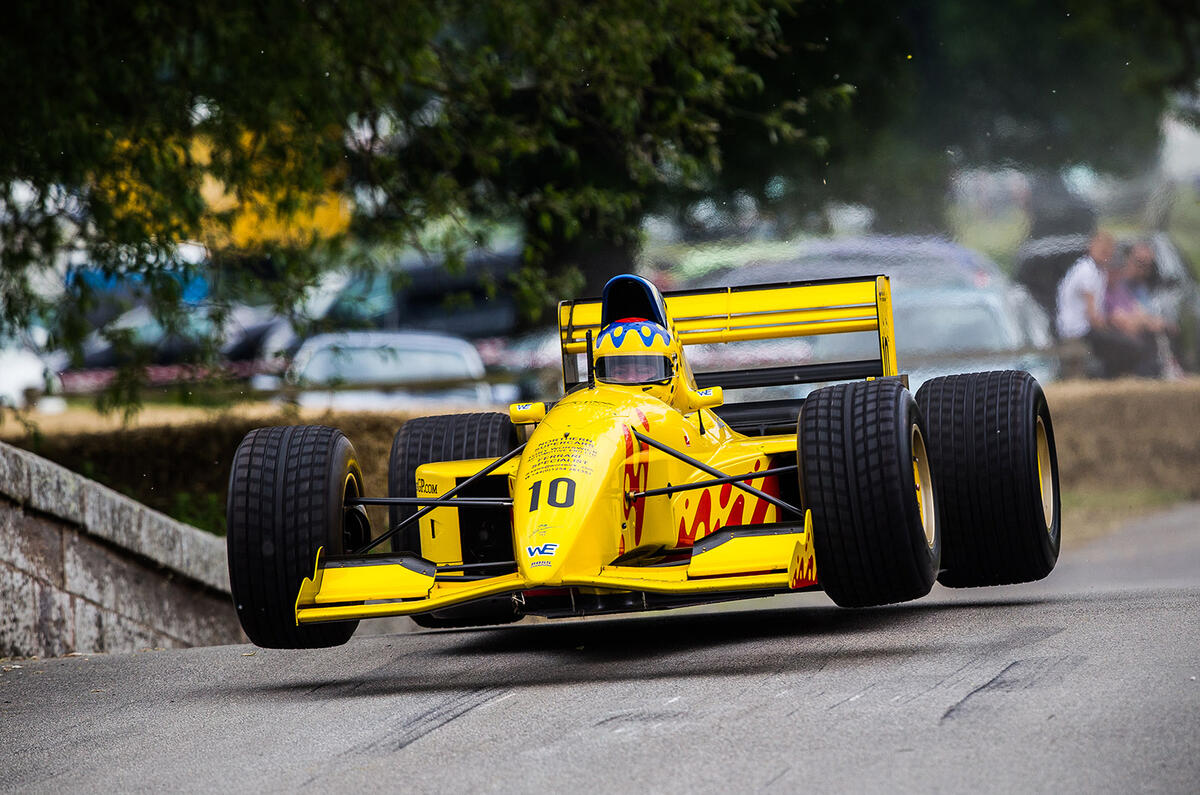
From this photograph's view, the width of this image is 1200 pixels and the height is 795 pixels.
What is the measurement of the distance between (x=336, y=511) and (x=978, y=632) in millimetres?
2693

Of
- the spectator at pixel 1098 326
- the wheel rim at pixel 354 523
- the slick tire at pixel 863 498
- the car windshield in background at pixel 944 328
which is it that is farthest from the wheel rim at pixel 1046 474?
the spectator at pixel 1098 326

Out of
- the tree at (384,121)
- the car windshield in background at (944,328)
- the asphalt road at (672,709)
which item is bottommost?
the asphalt road at (672,709)

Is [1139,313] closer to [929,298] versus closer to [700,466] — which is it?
[929,298]

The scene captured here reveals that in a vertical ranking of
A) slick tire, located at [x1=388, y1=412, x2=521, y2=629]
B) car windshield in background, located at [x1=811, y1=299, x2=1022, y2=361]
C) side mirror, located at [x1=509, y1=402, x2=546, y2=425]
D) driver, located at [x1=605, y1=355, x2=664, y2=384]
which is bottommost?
slick tire, located at [x1=388, y1=412, x2=521, y2=629]

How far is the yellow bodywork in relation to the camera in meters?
6.19

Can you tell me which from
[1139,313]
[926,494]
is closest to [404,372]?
[1139,313]

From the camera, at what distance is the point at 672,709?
5441 millimetres

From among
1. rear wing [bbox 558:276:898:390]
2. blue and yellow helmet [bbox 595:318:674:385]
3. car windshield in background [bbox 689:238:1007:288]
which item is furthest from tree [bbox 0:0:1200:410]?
blue and yellow helmet [bbox 595:318:674:385]

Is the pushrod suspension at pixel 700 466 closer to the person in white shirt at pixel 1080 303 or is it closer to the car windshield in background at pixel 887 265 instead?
the car windshield in background at pixel 887 265

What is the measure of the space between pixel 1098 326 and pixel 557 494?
1500 cm

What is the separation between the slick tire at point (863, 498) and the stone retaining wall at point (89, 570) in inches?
171

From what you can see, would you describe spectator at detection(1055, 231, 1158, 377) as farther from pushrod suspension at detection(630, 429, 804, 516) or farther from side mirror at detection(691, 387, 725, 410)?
pushrod suspension at detection(630, 429, 804, 516)

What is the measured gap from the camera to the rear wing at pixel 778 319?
8961 mm

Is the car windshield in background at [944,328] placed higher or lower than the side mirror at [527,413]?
higher
